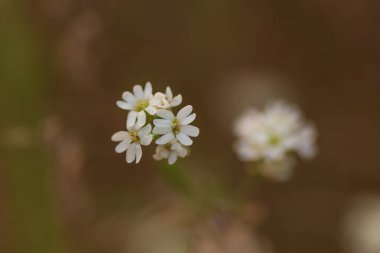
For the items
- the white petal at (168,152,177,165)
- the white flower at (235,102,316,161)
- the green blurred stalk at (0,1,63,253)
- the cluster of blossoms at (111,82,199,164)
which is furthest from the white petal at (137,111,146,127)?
the green blurred stalk at (0,1,63,253)

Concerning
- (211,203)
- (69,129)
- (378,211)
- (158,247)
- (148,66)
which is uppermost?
(148,66)

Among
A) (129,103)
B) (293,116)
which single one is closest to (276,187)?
(293,116)

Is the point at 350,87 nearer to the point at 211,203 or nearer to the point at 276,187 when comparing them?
the point at 276,187

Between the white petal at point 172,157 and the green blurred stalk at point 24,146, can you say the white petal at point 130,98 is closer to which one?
→ the white petal at point 172,157

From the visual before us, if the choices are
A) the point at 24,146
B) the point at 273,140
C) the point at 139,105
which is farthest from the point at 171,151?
the point at 24,146

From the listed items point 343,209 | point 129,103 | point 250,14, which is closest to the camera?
point 129,103

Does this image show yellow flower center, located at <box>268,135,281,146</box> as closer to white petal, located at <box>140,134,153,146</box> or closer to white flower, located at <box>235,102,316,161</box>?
white flower, located at <box>235,102,316,161</box>

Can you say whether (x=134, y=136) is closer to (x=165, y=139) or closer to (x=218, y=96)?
(x=165, y=139)
